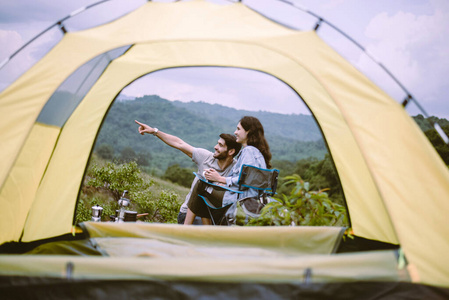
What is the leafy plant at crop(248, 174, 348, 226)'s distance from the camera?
3221mm

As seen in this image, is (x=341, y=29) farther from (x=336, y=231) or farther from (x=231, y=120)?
(x=231, y=120)

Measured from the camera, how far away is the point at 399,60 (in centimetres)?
315

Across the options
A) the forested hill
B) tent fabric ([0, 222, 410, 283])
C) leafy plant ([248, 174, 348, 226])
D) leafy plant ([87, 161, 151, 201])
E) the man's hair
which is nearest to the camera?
tent fabric ([0, 222, 410, 283])

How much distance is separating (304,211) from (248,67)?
1.23 meters

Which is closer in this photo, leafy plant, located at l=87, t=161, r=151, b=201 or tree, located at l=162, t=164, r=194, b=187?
leafy plant, located at l=87, t=161, r=151, b=201

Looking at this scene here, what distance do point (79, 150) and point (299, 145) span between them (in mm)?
Result: 6761

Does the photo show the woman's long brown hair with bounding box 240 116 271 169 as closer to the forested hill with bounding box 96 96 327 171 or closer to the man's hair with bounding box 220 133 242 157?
the man's hair with bounding box 220 133 242 157

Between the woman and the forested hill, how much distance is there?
15.4 ft

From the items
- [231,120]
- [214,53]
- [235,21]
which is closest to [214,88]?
[231,120]

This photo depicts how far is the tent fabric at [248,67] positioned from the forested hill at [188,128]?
5501 millimetres

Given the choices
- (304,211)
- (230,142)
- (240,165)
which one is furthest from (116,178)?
(304,211)

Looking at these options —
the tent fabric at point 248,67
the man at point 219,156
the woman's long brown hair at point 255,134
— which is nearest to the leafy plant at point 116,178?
the man at point 219,156

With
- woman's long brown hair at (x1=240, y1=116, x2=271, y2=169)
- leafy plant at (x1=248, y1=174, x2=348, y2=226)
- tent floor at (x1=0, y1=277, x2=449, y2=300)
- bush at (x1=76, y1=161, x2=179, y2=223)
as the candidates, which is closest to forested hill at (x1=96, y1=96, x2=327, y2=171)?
bush at (x1=76, y1=161, x2=179, y2=223)

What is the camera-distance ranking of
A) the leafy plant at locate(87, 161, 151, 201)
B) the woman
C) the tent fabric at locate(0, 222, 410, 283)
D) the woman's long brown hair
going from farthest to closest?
the leafy plant at locate(87, 161, 151, 201)
the woman's long brown hair
the woman
the tent fabric at locate(0, 222, 410, 283)
